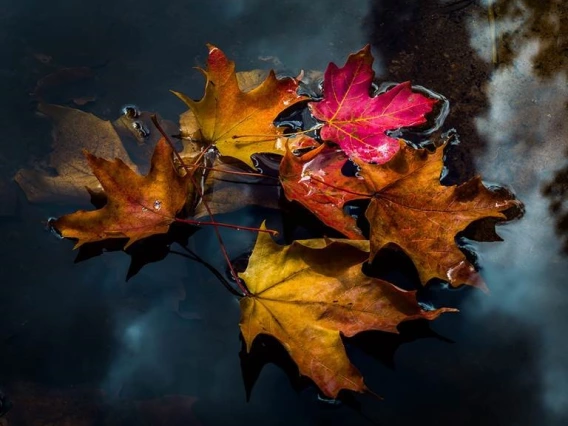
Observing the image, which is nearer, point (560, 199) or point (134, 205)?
point (134, 205)

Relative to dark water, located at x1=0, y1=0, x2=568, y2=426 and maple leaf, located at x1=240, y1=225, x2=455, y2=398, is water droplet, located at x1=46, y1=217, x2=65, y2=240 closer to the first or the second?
dark water, located at x1=0, y1=0, x2=568, y2=426

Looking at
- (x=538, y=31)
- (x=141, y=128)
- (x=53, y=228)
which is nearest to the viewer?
(x=53, y=228)

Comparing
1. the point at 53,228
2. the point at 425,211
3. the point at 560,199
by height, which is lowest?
the point at 53,228

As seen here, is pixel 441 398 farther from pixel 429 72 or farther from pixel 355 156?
pixel 429 72

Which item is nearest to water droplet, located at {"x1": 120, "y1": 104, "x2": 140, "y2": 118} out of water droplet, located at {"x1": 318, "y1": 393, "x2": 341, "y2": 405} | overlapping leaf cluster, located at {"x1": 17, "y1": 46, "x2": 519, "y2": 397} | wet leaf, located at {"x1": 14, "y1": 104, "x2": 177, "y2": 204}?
wet leaf, located at {"x1": 14, "y1": 104, "x2": 177, "y2": 204}

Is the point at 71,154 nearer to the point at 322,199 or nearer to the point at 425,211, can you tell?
the point at 322,199

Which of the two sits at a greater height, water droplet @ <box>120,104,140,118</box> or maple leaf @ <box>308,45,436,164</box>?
maple leaf @ <box>308,45,436,164</box>

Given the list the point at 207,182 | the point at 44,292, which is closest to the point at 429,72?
the point at 207,182

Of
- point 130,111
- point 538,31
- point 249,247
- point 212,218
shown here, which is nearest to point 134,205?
point 212,218
